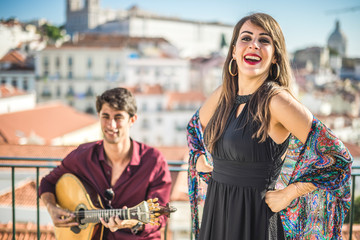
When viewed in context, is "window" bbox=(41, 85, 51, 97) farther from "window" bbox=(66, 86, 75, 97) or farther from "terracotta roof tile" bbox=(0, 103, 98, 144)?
"terracotta roof tile" bbox=(0, 103, 98, 144)

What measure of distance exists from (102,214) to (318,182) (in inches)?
44.7

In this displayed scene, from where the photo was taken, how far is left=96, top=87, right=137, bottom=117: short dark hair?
2293mm

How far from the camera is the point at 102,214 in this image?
7.13ft

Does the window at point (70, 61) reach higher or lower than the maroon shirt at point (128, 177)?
lower

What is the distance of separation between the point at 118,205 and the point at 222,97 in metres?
0.83

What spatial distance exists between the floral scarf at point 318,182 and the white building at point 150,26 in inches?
2559

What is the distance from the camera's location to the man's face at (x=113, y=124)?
7.51 feet

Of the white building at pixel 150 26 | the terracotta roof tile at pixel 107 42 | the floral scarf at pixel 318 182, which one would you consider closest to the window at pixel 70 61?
A: the terracotta roof tile at pixel 107 42

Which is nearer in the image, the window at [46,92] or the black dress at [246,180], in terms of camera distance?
the black dress at [246,180]

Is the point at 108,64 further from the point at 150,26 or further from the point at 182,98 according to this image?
the point at 150,26

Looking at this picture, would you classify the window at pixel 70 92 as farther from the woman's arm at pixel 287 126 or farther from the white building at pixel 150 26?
the woman's arm at pixel 287 126

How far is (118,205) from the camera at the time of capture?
221cm

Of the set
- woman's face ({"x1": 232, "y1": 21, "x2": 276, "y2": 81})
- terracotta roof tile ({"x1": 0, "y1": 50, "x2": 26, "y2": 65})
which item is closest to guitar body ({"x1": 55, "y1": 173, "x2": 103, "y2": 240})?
woman's face ({"x1": 232, "y1": 21, "x2": 276, "y2": 81})

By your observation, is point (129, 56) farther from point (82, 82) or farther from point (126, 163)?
point (126, 163)
